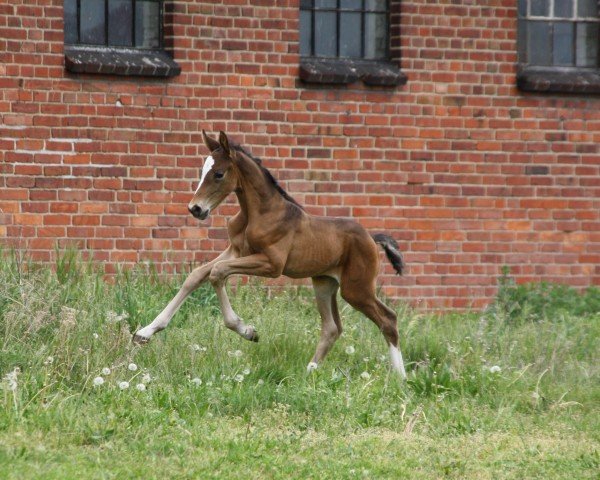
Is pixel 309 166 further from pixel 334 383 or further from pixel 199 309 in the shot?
pixel 334 383

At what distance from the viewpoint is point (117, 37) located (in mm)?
11531

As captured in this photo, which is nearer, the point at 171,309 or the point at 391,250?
the point at 171,309

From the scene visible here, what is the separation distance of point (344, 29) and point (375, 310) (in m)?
4.00

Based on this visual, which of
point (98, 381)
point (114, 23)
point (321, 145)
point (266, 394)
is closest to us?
point (98, 381)

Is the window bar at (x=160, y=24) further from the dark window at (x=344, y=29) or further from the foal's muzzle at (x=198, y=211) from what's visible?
the foal's muzzle at (x=198, y=211)

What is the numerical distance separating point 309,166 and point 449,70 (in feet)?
5.37

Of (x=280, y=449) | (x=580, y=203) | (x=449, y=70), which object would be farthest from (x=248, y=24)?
(x=280, y=449)

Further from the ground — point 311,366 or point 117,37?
point 117,37

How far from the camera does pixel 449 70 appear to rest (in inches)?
486

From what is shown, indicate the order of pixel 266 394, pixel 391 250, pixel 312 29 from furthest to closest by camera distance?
pixel 312 29
pixel 391 250
pixel 266 394

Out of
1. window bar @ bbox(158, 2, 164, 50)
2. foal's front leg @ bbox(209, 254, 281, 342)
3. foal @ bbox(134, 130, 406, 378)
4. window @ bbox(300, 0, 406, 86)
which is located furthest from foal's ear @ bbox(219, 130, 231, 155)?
window @ bbox(300, 0, 406, 86)

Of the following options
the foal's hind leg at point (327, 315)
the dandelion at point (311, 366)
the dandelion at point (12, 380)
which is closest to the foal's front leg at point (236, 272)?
the dandelion at point (311, 366)

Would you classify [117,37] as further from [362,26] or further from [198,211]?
[198,211]

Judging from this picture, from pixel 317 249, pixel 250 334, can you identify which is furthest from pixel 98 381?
pixel 317 249
